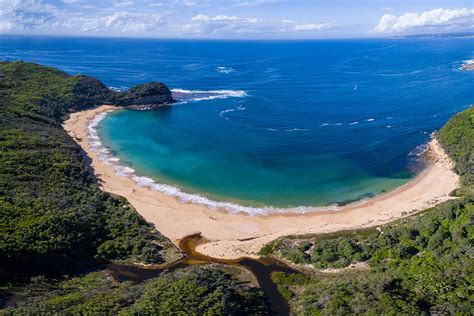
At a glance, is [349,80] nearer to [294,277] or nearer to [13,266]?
[294,277]

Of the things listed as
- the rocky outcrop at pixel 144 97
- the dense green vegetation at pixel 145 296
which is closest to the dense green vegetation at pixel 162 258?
the dense green vegetation at pixel 145 296

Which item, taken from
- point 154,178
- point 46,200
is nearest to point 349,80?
point 154,178

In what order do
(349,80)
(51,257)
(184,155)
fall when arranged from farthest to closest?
1. (349,80)
2. (184,155)
3. (51,257)

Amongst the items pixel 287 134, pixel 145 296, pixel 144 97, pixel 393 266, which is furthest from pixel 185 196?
pixel 144 97

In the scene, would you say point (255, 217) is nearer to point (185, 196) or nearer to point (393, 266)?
point (185, 196)

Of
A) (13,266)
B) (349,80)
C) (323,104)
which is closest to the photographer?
(13,266)

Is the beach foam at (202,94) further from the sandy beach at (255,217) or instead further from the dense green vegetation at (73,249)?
the sandy beach at (255,217)
